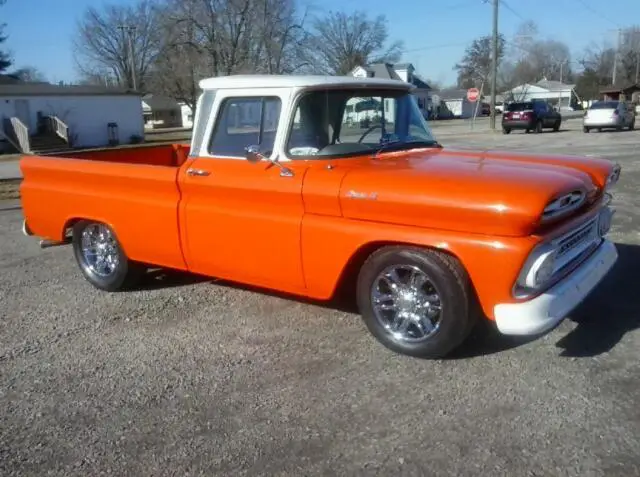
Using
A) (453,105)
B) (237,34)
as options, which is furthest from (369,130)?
(453,105)

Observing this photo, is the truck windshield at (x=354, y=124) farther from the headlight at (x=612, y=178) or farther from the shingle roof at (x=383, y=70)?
the shingle roof at (x=383, y=70)

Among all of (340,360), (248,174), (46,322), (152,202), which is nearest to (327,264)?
(340,360)

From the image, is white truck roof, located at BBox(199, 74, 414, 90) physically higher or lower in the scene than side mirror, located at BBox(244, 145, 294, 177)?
higher

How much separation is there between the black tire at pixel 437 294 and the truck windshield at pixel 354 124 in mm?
955

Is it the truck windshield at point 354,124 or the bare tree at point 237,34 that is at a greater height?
the bare tree at point 237,34

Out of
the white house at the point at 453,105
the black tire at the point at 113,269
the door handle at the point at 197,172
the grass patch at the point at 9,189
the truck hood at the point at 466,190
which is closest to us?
the truck hood at the point at 466,190

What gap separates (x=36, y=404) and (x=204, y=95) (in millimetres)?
2588

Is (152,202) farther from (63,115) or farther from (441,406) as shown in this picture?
(63,115)

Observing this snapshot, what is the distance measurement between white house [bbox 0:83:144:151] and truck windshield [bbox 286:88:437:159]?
29037mm

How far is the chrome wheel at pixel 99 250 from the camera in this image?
18.8 feet

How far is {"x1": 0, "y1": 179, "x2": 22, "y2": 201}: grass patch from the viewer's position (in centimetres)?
1312

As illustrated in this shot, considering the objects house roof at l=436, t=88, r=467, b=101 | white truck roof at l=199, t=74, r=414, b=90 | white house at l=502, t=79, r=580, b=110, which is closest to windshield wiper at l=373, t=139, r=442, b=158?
white truck roof at l=199, t=74, r=414, b=90

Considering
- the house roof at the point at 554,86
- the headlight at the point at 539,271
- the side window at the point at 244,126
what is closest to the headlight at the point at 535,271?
the headlight at the point at 539,271

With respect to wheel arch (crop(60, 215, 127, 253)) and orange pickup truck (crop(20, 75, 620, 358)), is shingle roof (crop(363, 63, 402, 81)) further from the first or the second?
orange pickup truck (crop(20, 75, 620, 358))
